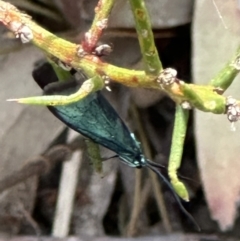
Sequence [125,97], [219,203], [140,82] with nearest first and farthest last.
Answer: [140,82]
[219,203]
[125,97]

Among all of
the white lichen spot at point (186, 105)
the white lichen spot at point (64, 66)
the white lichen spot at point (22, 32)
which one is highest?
Answer: the white lichen spot at point (22, 32)

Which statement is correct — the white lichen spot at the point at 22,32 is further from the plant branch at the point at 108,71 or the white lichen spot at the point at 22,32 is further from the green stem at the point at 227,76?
the green stem at the point at 227,76

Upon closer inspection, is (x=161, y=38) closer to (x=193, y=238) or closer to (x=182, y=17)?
(x=182, y=17)

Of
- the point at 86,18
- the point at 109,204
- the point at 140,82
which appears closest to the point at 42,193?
the point at 109,204

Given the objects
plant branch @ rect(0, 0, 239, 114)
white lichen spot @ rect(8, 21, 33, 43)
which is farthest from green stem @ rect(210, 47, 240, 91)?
white lichen spot @ rect(8, 21, 33, 43)

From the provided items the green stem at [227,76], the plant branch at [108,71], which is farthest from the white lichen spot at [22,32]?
the green stem at [227,76]

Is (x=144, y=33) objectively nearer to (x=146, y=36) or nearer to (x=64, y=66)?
(x=146, y=36)

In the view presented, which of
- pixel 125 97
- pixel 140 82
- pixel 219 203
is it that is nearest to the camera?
pixel 140 82

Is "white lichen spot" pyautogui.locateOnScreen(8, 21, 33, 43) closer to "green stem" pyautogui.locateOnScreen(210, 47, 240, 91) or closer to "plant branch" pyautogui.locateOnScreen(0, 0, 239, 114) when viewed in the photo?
"plant branch" pyautogui.locateOnScreen(0, 0, 239, 114)
